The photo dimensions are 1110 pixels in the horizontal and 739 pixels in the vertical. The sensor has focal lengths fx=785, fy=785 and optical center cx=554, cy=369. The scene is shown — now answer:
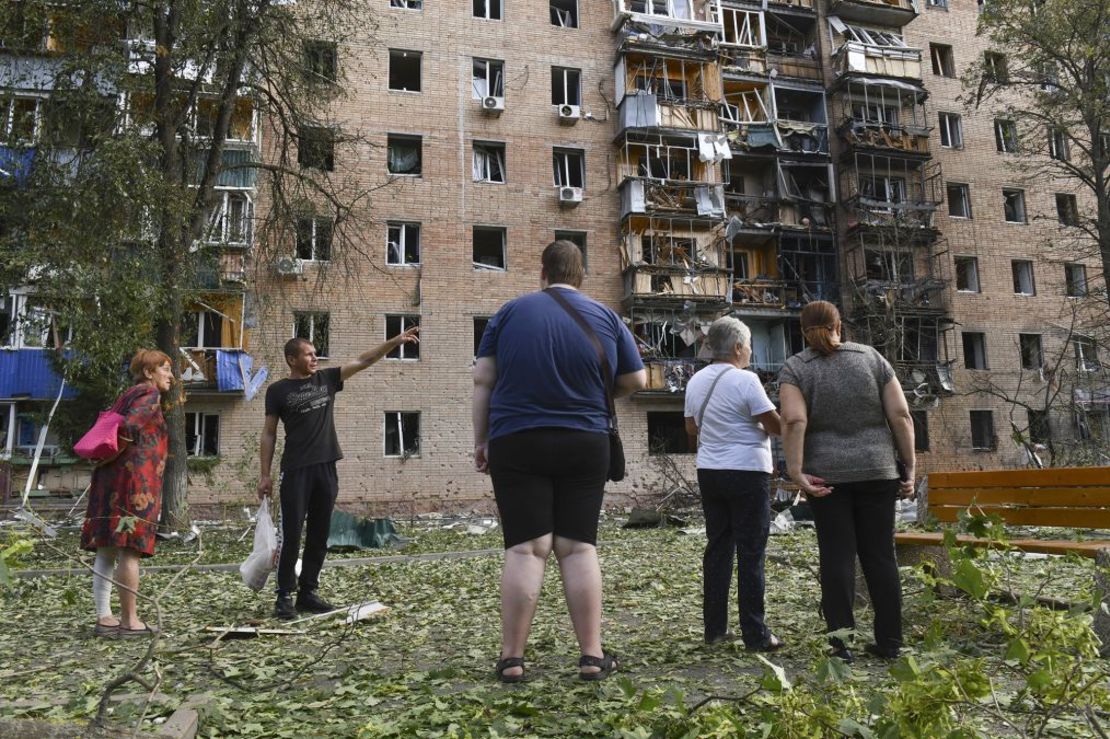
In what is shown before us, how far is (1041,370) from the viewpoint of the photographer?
3000cm

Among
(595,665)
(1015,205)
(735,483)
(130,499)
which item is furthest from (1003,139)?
(130,499)

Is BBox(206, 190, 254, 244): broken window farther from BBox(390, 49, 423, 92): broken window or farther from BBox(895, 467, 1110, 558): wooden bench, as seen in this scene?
BBox(895, 467, 1110, 558): wooden bench

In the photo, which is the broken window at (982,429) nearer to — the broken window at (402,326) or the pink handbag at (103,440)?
the broken window at (402,326)

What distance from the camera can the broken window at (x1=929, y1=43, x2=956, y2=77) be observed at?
32000 mm

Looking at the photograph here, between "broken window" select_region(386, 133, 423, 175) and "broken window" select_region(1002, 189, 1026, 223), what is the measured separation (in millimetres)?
23183

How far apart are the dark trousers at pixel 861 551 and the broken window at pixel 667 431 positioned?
69.9ft

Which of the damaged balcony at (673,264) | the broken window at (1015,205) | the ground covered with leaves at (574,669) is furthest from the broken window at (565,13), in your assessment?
the ground covered with leaves at (574,669)

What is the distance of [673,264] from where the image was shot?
1015 inches

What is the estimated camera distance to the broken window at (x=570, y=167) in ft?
86.1

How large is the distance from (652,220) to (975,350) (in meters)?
14.2

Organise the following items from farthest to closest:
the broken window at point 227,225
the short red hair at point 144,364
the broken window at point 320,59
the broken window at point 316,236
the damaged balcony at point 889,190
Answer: the damaged balcony at point 889,190 < the broken window at point 316,236 < the broken window at point 320,59 < the broken window at point 227,225 < the short red hair at point 144,364

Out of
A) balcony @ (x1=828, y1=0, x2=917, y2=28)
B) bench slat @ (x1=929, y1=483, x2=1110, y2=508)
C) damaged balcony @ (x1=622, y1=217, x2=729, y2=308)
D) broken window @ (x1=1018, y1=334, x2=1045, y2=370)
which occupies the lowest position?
bench slat @ (x1=929, y1=483, x2=1110, y2=508)

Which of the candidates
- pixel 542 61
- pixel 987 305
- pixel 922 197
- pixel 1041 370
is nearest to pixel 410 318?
pixel 542 61

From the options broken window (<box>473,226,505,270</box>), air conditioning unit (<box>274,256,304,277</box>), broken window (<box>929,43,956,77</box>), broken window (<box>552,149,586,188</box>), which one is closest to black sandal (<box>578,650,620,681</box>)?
air conditioning unit (<box>274,256,304,277</box>)
